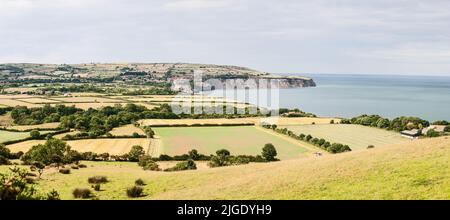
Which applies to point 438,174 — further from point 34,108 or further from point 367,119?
point 34,108

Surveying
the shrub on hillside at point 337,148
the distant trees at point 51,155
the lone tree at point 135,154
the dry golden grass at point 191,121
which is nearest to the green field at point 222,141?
the shrub on hillside at point 337,148

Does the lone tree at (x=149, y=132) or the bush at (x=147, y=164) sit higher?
the bush at (x=147, y=164)

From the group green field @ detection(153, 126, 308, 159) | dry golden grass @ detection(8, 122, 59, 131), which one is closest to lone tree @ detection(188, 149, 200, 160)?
green field @ detection(153, 126, 308, 159)

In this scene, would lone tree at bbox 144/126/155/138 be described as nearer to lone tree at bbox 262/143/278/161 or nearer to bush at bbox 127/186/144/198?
lone tree at bbox 262/143/278/161

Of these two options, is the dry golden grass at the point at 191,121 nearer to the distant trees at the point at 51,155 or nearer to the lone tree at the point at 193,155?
the lone tree at the point at 193,155
